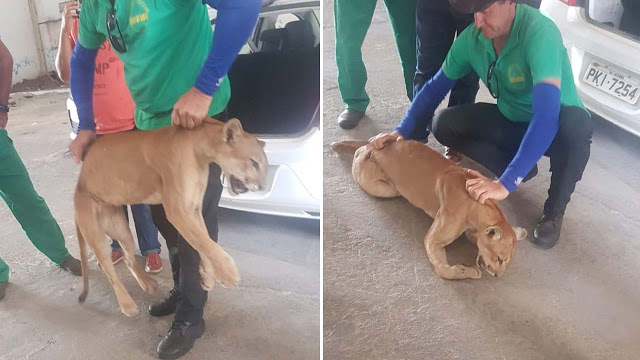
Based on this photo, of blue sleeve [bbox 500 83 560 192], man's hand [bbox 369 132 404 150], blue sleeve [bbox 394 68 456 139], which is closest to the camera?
blue sleeve [bbox 500 83 560 192]

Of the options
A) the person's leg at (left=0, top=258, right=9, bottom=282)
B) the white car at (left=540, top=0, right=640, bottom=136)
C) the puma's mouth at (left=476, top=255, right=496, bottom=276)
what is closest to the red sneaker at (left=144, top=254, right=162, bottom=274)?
the person's leg at (left=0, top=258, right=9, bottom=282)

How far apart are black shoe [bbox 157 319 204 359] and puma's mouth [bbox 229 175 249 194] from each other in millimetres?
227

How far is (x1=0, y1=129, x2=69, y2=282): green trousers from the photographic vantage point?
750 millimetres

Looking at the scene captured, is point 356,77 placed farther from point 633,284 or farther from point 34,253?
point 34,253

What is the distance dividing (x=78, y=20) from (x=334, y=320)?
894 millimetres

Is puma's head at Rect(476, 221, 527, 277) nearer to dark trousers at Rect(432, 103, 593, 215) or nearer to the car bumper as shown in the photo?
dark trousers at Rect(432, 103, 593, 215)

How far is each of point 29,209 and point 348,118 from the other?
1182 millimetres

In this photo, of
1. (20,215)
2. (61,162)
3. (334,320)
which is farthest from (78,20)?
(334,320)

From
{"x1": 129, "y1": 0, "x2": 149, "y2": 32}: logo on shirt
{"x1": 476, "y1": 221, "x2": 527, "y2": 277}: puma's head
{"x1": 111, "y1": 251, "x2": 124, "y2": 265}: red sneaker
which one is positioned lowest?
{"x1": 476, "y1": 221, "x2": 527, "y2": 277}: puma's head

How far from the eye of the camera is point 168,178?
0.70 meters

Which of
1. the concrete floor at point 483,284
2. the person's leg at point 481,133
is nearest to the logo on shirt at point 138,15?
the concrete floor at point 483,284

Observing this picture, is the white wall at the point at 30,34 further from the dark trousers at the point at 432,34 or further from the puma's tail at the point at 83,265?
the dark trousers at the point at 432,34

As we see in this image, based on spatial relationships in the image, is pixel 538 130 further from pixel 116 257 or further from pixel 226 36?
pixel 116 257

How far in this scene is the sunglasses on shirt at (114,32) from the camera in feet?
2.16
